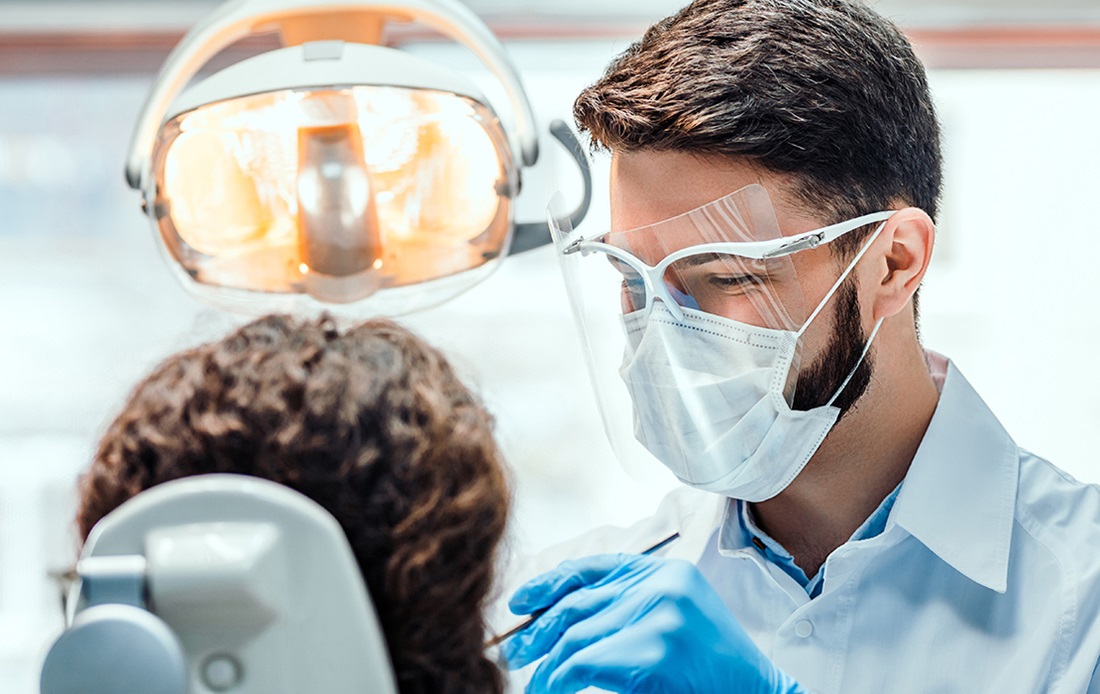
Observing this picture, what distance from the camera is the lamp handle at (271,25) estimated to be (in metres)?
1.25

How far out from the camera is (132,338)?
102 inches

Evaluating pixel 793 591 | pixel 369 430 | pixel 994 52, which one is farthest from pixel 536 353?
pixel 369 430

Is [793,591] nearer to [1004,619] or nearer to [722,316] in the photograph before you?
[1004,619]

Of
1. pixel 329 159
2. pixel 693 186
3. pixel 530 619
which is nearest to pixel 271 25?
pixel 329 159

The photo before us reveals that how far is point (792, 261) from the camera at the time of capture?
57.6 inches

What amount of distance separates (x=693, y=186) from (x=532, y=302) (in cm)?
119

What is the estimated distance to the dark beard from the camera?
1502 mm

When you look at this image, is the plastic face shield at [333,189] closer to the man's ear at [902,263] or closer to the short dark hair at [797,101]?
the short dark hair at [797,101]

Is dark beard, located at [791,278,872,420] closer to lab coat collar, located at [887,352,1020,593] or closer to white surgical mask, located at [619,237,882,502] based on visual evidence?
white surgical mask, located at [619,237,882,502]

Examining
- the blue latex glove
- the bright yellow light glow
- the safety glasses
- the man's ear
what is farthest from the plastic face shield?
the man's ear

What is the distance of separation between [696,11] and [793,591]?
89 centimetres

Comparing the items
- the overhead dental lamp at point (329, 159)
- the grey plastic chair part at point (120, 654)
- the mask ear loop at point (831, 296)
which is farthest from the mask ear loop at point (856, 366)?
the grey plastic chair part at point (120, 654)

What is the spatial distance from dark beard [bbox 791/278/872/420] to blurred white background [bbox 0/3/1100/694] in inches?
42.9

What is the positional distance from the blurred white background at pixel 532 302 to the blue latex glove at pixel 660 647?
1.25m
